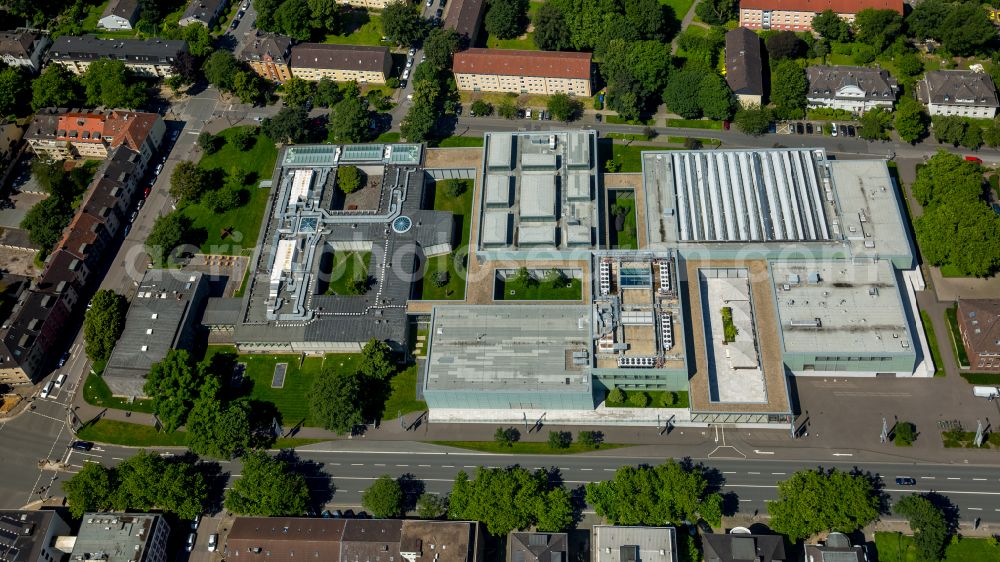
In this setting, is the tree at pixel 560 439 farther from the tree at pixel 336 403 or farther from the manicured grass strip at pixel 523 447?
the tree at pixel 336 403

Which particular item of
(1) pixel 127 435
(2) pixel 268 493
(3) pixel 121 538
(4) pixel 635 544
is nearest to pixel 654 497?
(4) pixel 635 544

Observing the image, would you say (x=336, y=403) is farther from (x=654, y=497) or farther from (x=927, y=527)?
(x=927, y=527)

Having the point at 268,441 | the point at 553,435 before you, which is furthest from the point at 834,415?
the point at 268,441

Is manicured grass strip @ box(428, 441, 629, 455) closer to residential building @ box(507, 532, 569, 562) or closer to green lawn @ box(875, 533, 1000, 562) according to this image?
residential building @ box(507, 532, 569, 562)

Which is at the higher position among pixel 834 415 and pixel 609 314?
pixel 609 314

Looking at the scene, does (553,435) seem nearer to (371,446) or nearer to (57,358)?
(371,446)

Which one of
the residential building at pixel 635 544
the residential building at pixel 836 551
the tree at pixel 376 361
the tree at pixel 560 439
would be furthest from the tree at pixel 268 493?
the residential building at pixel 836 551

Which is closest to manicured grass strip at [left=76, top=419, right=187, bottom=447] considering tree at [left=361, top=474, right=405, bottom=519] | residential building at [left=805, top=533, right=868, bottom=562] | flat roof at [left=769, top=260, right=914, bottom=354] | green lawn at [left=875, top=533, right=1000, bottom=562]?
tree at [left=361, top=474, right=405, bottom=519]
